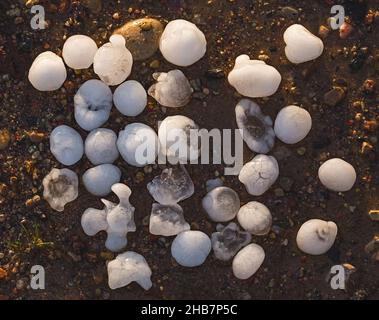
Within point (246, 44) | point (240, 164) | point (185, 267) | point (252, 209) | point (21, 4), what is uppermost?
point (21, 4)

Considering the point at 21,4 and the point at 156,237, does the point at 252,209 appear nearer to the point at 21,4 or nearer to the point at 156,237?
the point at 156,237

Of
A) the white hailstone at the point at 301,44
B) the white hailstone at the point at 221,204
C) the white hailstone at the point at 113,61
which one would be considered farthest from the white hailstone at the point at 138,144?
the white hailstone at the point at 301,44

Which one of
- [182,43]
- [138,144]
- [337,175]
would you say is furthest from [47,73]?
[337,175]

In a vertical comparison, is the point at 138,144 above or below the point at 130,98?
below

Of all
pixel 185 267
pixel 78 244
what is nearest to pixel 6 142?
pixel 78 244

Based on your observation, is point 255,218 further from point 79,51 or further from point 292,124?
point 79,51

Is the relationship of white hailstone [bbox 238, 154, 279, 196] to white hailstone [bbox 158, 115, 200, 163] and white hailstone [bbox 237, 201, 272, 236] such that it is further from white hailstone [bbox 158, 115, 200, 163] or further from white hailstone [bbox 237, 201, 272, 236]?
white hailstone [bbox 158, 115, 200, 163]
